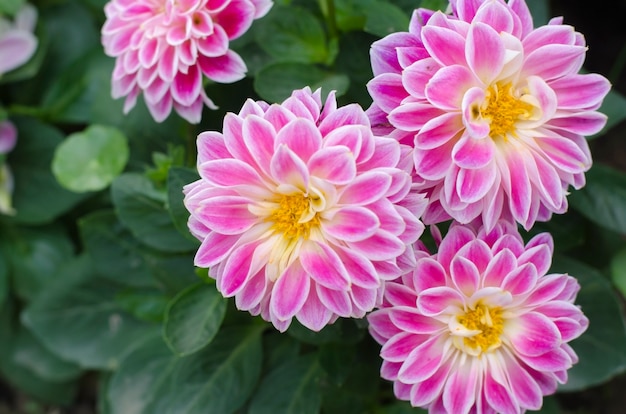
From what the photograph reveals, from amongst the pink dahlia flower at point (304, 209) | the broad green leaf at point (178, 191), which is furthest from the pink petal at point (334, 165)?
Result: the broad green leaf at point (178, 191)

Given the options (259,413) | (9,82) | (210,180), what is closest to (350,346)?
(259,413)

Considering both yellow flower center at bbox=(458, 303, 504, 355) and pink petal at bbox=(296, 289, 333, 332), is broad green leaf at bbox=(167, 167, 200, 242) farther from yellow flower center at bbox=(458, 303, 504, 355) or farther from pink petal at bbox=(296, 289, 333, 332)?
yellow flower center at bbox=(458, 303, 504, 355)

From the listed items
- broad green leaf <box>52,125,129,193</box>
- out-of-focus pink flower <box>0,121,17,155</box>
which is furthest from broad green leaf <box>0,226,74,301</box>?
broad green leaf <box>52,125,129,193</box>

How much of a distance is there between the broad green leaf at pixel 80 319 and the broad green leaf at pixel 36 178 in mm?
129

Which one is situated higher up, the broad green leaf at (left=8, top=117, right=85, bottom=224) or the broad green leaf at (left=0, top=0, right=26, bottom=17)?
the broad green leaf at (left=0, top=0, right=26, bottom=17)

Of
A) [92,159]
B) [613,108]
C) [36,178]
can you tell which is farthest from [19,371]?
[613,108]

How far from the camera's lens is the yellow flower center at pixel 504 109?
27.9 inches

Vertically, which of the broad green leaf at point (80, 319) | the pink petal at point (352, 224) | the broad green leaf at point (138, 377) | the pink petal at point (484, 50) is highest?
the pink petal at point (484, 50)

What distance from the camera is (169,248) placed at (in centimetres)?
101

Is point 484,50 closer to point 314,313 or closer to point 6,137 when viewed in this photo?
point 314,313

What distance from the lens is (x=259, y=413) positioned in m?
1.00

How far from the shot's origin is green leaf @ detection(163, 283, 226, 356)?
33.3 inches

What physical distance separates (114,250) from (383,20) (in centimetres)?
57

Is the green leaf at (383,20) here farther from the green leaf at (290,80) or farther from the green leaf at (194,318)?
the green leaf at (194,318)
